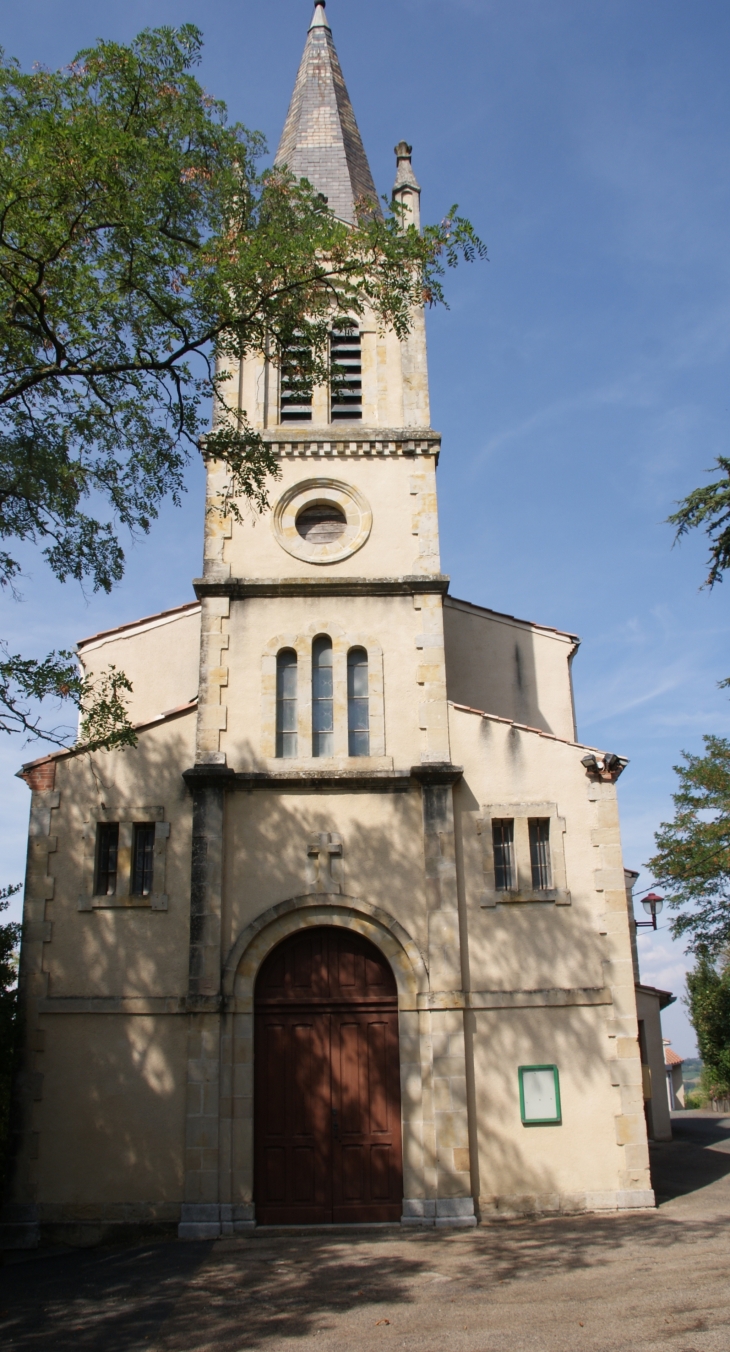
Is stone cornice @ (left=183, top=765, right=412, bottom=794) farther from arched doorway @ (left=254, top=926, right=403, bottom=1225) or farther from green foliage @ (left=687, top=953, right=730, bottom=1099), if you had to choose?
green foliage @ (left=687, top=953, right=730, bottom=1099)

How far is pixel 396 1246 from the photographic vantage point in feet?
38.2

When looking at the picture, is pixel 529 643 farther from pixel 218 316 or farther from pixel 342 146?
pixel 342 146

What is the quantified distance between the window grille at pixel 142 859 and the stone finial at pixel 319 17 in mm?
18385

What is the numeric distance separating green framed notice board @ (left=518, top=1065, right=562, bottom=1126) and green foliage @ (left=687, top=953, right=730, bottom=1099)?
13696 millimetres

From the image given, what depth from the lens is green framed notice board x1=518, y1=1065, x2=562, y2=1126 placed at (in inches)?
521

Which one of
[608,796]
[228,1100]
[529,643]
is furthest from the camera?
[529,643]

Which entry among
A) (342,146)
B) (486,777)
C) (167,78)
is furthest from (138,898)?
(342,146)

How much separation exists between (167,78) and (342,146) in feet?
33.0

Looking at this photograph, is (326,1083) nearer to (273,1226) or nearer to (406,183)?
(273,1226)

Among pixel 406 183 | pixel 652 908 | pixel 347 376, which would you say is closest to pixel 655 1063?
pixel 652 908

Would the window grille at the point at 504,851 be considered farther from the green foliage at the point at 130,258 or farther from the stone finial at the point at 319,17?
the stone finial at the point at 319,17

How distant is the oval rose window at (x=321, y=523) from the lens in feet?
52.3

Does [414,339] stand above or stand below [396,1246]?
above

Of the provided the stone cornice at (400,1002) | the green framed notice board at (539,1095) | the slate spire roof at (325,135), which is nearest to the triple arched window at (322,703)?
the stone cornice at (400,1002)
